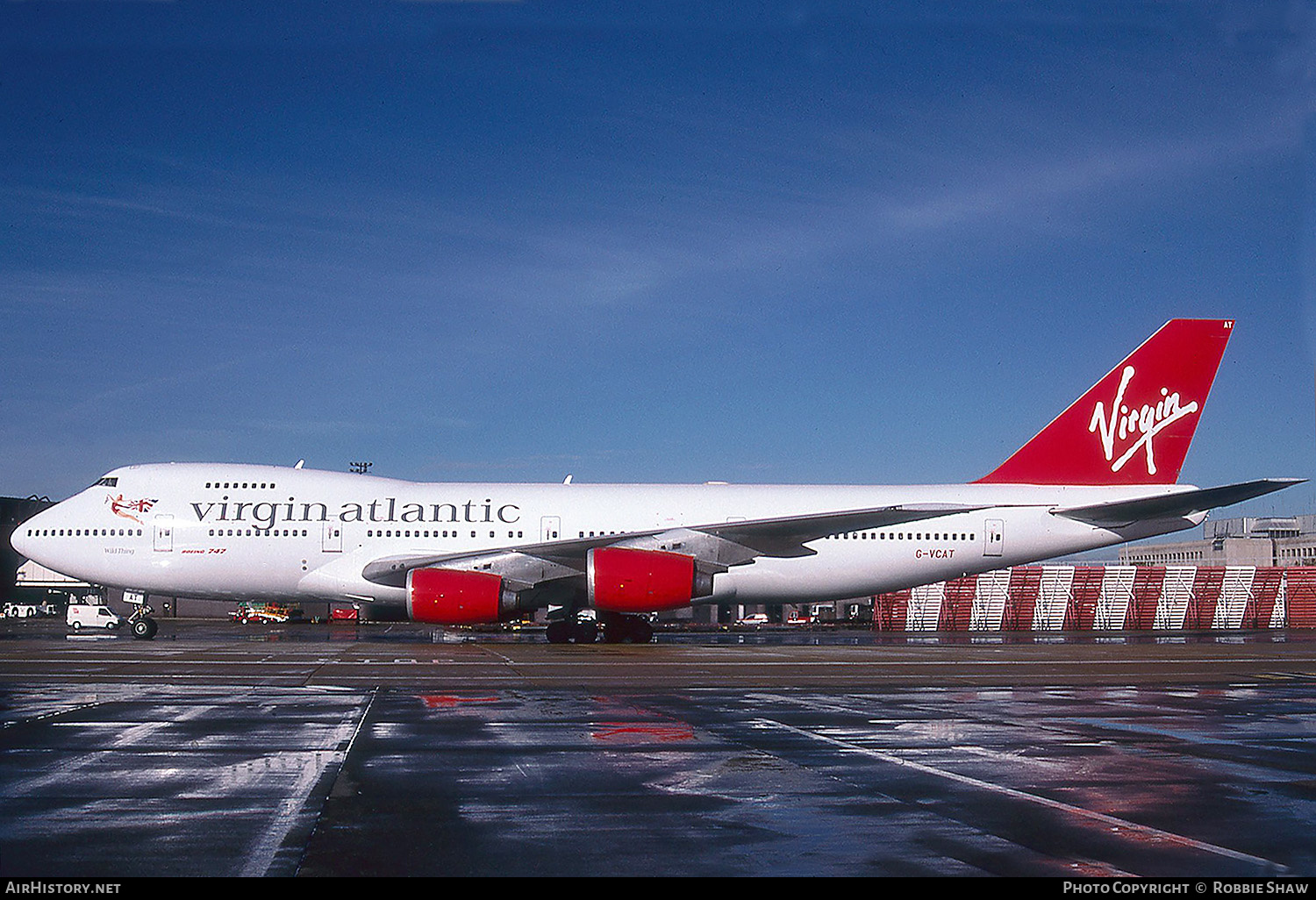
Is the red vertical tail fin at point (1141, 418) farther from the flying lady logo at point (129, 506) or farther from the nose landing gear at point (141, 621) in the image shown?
the nose landing gear at point (141, 621)

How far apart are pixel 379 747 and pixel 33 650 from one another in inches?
631

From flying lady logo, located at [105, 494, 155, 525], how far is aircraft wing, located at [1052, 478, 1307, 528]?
22.4m

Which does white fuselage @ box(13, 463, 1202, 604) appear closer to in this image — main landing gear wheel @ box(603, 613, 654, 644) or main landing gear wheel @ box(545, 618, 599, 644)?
main landing gear wheel @ box(603, 613, 654, 644)

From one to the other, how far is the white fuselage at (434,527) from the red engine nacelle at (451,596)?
1319 mm

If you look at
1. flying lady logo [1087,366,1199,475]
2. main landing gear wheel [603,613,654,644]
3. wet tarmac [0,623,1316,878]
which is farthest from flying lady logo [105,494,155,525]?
flying lady logo [1087,366,1199,475]

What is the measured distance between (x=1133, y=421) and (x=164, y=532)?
24.6 m

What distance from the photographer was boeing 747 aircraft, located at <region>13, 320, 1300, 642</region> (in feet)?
82.8

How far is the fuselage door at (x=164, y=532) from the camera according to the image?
2681 centimetres

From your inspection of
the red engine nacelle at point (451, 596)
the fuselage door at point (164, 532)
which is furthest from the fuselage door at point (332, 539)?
the fuselage door at point (164, 532)

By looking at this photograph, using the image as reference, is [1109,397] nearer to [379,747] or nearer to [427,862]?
[379,747]

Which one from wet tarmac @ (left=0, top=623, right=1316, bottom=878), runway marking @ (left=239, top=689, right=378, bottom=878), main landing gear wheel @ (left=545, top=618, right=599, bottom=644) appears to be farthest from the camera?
main landing gear wheel @ (left=545, top=618, right=599, bottom=644)

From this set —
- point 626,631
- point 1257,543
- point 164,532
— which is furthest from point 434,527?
point 1257,543

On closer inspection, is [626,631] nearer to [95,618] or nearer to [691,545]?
[691,545]
